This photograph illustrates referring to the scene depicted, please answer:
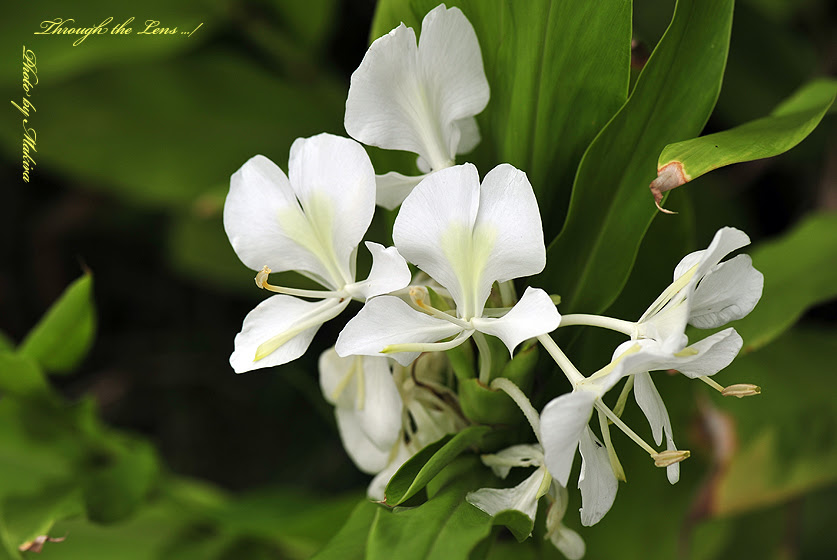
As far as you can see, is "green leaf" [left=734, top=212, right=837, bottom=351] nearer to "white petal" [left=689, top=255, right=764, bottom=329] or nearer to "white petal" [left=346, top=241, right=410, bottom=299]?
"white petal" [left=689, top=255, right=764, bottom=329]

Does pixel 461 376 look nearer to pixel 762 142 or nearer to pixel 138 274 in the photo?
pixel 762 142

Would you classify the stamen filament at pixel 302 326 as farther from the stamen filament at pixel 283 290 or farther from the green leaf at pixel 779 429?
the green leaf at pixel 779 429

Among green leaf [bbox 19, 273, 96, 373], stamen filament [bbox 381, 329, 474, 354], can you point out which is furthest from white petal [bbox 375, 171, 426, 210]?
green leaf [bbox 19, 273, 96, 373]

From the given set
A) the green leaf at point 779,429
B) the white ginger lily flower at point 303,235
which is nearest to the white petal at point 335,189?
the white ginger lily flower at point 303,235

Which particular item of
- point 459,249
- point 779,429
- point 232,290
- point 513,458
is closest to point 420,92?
point 459,249

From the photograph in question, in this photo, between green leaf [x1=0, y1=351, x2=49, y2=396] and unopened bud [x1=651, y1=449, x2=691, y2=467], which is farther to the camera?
green leaf [x1=0, y1=351, x2=49, y2=396]
